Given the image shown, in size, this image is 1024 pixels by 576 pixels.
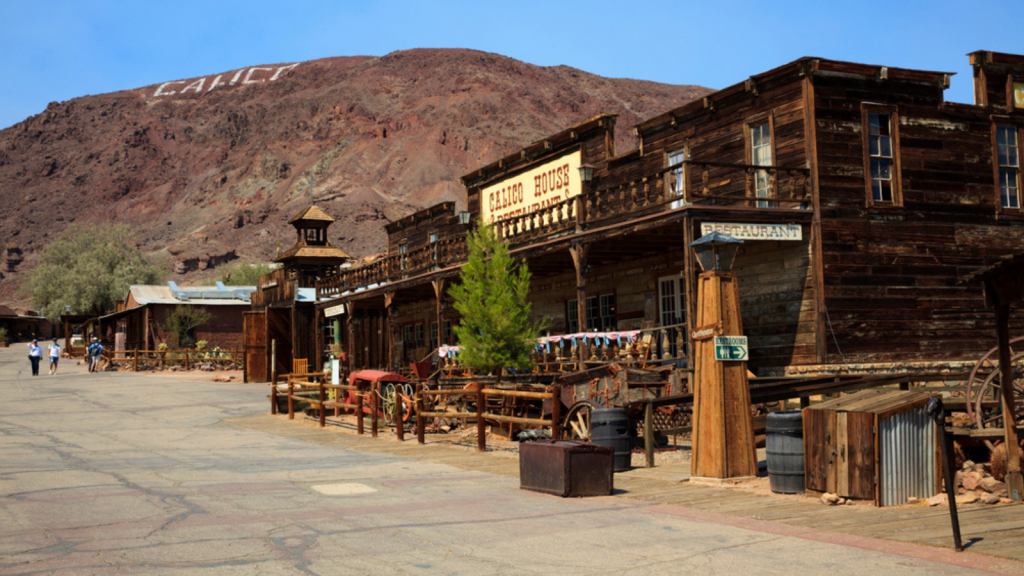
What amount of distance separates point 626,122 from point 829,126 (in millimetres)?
171663

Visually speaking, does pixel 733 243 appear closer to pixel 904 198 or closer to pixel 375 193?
pixel 904 198

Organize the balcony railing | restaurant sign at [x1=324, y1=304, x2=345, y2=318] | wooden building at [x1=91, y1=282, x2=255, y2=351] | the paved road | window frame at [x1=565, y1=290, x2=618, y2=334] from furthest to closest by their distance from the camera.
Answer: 1. wooden building at [x1=91, y1=282, x2=255, y2=351]
2. restaurant sign at [x1=324, y1=304, x2=345, y2=318]
3. window frame at [x1=565, y1=290, x2=618, y2=334]
4. the balcony railing
5. the paved road

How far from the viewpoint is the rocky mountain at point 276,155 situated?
399 ft

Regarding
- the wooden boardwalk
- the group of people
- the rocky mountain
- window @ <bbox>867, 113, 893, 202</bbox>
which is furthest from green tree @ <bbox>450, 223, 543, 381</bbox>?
the rocky mountain

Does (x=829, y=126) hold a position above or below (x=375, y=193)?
below

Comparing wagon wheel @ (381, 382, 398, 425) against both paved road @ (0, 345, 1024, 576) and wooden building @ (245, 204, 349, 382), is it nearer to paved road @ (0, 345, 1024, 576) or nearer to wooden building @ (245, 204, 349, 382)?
paved road @ (0, 345, 1024, 576)

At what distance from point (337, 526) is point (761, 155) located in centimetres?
1341

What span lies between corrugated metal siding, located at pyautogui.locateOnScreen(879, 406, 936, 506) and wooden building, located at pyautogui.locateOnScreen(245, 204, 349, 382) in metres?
27.5

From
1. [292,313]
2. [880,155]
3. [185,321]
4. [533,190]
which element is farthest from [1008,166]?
[185,321]

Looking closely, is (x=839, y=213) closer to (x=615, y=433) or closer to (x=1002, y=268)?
(x=615, y=433)

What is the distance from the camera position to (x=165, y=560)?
6434mm

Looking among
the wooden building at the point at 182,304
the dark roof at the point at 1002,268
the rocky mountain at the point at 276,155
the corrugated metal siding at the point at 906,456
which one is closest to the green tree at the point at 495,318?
the corrugated metal siding at the point at 906,456

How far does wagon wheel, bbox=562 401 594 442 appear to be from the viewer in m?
13.3

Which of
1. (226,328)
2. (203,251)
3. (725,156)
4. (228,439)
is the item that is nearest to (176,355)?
(226,328)
